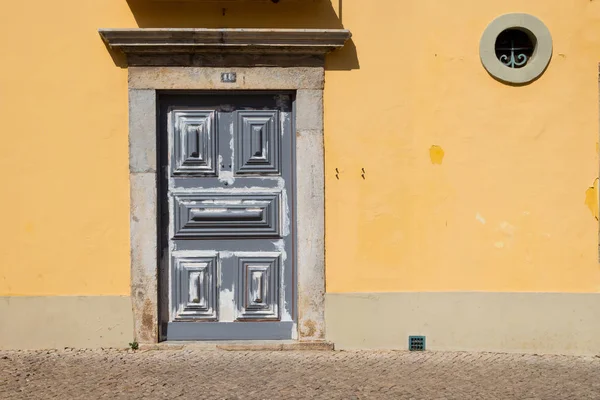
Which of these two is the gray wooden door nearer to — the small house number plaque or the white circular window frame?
the small house number plaque

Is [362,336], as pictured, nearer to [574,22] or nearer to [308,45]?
[308,45]

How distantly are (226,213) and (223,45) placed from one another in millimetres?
1455

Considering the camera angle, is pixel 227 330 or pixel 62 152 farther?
pixel 227 330

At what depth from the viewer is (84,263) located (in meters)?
6.43

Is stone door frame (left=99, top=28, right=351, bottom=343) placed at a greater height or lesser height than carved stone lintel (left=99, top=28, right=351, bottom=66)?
lesser

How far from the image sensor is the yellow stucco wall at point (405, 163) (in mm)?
6414

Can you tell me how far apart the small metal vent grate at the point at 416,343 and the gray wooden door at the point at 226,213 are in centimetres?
105

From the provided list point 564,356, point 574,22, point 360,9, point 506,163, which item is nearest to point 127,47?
point 360,9

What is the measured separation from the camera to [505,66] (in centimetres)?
648

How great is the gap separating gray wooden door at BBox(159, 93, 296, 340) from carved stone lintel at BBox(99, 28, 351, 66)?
335mm

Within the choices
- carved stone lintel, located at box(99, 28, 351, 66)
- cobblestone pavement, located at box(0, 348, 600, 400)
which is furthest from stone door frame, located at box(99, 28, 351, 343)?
cobblestone pavement, located at box(0, 348, 600, 400)

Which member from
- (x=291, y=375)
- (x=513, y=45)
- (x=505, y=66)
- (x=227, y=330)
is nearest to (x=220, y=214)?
(x=227, y=330)

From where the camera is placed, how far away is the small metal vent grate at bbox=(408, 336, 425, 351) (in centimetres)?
649

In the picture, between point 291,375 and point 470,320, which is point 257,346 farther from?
point 470,320
